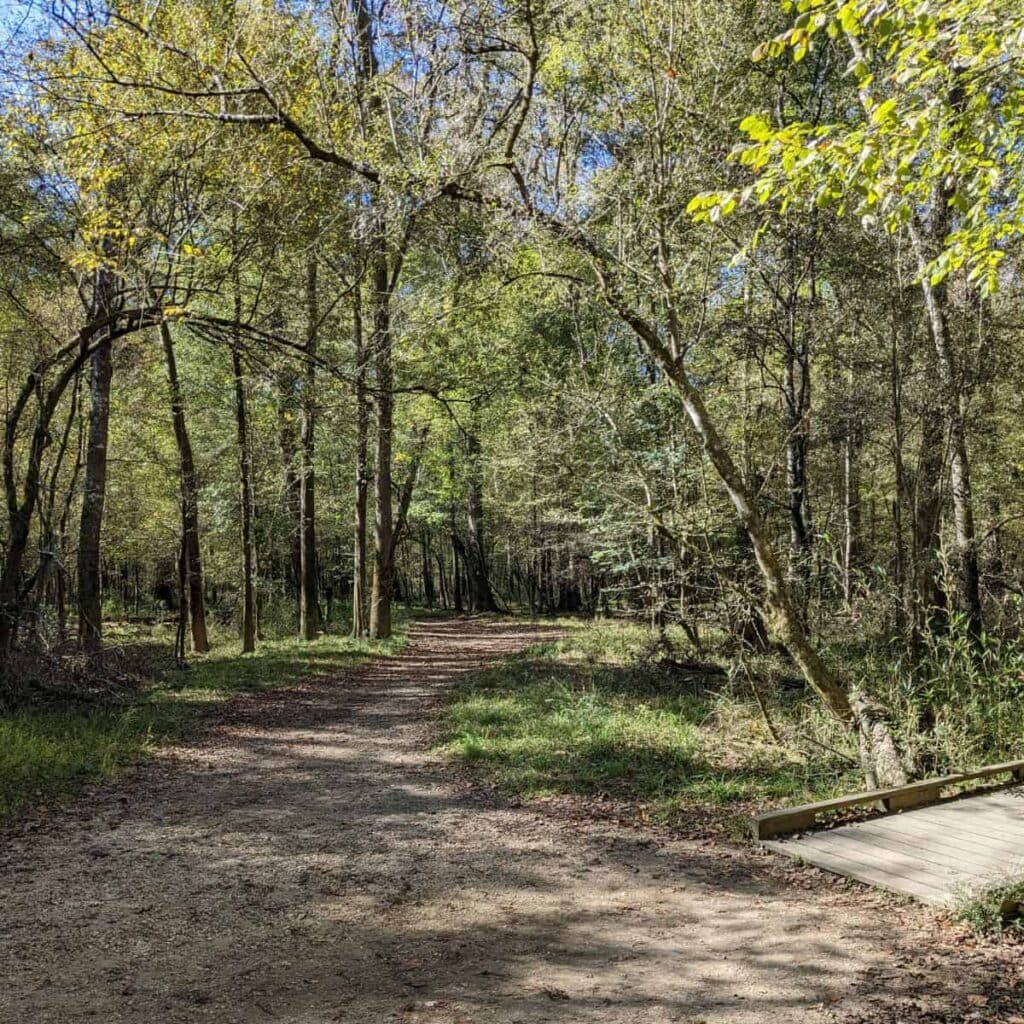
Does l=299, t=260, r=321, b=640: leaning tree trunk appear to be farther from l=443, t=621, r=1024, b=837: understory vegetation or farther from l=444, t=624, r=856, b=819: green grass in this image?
l=443, t=621, r=1024, b=837: understory vegetation

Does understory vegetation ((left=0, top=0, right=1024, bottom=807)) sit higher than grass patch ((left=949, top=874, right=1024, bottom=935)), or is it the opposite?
understory vegetation ((left=0, top=0, right=1024, bottom=807))

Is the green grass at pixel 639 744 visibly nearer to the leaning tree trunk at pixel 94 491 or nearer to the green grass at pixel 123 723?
the green grass at pixel 123 723

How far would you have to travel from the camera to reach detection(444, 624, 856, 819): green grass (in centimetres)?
687

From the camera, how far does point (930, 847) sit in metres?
5.17

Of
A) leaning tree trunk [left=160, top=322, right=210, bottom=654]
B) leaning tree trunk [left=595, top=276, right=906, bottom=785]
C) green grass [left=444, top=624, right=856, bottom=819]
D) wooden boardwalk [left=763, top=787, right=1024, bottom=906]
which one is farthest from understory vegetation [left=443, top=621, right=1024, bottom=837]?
leaning tree trunk [left=160, top=322, right=210, bottom=654]

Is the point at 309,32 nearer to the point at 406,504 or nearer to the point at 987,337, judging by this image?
the point at 987,337

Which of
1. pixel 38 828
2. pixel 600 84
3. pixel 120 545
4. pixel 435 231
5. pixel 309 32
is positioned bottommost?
pixel 38 828

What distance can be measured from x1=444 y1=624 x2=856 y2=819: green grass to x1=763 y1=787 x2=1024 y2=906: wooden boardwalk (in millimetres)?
959

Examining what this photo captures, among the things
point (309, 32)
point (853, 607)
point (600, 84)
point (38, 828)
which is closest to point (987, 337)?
point (853, 607)

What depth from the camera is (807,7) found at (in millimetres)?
5191

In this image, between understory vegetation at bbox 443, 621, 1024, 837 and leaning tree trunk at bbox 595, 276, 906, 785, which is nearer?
understory vegetation at bbox 443, 621, 1024, 837

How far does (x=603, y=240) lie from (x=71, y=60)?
253 inches

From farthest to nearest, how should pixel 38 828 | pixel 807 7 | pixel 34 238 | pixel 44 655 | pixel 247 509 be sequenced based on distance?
pixel 247 509 < pixel 34 238 < pixel 44 655 < pixel 38 828 < pixel 807 7

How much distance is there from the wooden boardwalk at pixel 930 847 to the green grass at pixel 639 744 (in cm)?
96
